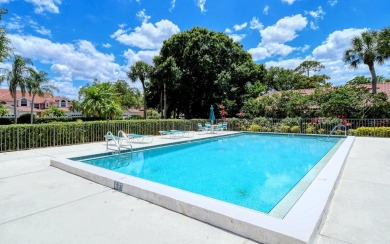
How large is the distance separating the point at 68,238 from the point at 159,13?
66.0ft

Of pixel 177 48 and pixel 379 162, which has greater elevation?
pixel 177 48

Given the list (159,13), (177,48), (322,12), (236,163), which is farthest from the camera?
(177,48)

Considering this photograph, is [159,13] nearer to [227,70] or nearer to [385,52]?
[227,70]

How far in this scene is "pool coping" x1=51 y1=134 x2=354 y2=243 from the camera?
8.95 feet

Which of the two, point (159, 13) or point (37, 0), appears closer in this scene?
point (37, 0)

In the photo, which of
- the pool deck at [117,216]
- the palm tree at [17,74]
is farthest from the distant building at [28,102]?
the pool deck at [117,216]

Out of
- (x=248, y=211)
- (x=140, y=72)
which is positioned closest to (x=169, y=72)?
(x=140, y=72)

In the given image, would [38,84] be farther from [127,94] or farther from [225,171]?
[225,171]

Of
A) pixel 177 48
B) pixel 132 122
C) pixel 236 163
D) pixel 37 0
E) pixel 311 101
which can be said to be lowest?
pixel 236 163

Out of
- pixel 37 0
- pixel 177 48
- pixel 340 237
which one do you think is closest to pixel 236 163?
pixel 340 237

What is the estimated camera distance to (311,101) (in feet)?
63.0

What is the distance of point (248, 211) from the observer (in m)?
3.26

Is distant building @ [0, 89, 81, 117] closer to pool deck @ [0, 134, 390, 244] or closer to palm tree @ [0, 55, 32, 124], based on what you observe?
palm tree @ [0, 55, 32, 124]

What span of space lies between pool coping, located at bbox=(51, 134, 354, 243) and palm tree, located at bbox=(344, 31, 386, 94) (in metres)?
18.2
